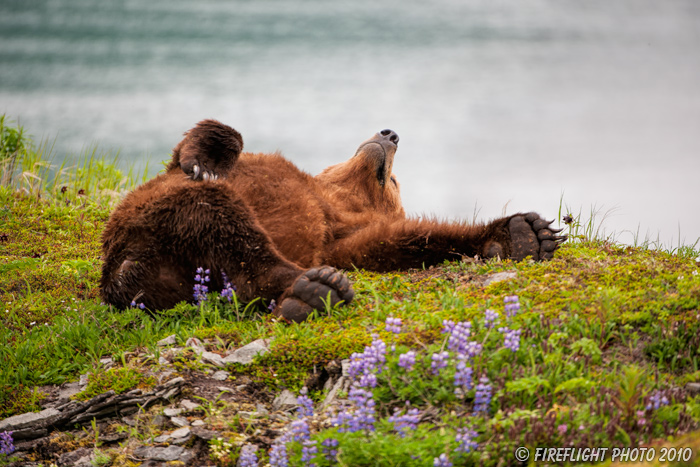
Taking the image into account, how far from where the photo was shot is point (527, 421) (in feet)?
7.61

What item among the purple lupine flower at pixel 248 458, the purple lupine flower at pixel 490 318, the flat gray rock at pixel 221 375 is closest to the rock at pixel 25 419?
the flat gray rock at pixel 221 375

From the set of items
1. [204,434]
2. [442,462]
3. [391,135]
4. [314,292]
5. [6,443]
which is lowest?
[6,443]

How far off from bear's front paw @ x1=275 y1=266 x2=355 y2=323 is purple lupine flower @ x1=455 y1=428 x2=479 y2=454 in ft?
4.85

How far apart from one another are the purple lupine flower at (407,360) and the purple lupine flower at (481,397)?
296 mm

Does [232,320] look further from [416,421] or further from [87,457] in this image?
[416,421]

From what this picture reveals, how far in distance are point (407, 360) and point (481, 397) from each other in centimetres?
34

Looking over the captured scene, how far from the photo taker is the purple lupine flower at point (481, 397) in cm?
241

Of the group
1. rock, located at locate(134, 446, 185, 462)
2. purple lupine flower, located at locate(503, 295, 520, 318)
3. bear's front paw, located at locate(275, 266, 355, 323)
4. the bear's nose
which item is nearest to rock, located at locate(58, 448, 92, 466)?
rock, located at locate(134, 446, 185, 462)

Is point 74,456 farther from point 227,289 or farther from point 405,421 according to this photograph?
point 405,421

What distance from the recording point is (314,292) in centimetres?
361

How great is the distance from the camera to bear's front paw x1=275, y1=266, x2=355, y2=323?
361 centimetres

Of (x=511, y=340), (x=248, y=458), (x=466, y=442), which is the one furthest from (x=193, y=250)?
(x=466, y=442)

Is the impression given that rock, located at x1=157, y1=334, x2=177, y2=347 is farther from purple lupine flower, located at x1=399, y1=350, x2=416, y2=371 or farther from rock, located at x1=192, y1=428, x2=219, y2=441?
purple lupine flower, located at x1=399, y1=350, x2=416, y2=371

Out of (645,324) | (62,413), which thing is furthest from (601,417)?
(62,413)
